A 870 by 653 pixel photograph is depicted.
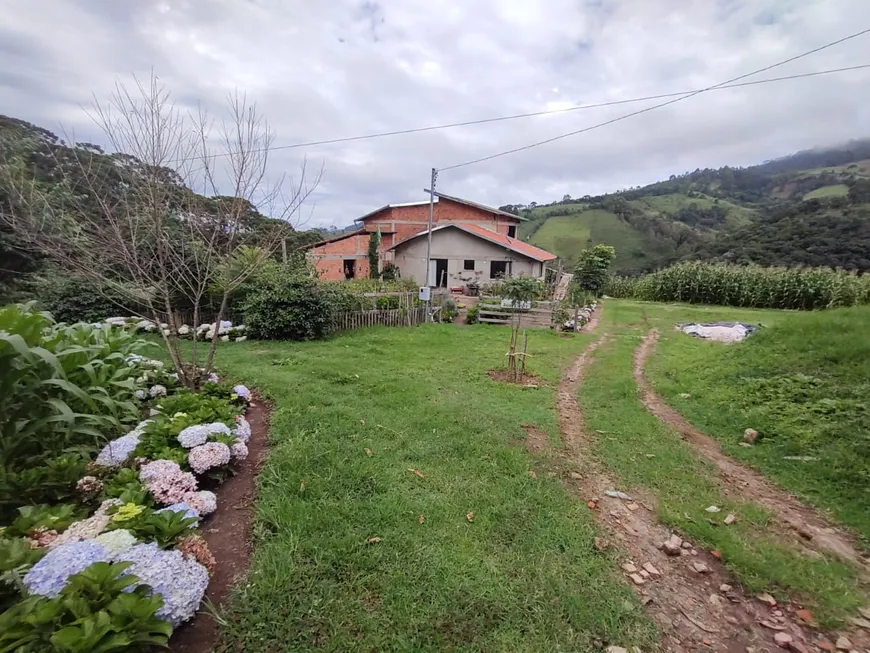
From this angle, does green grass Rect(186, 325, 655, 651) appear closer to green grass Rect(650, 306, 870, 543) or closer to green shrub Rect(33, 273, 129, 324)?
green grass Rect(650, 306, 870, 543)

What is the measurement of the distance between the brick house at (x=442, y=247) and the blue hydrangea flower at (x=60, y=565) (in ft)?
55.4

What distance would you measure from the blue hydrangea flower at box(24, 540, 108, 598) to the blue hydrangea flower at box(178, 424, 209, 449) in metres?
1.26

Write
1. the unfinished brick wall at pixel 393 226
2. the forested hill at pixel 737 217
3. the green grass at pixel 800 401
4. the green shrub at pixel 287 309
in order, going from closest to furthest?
1. the green grass at pixel 800 401
2. the green shrub at pixel 287 309
3. the unfinished brick wall at pixel 393 226
4. the forested hill at pixel 737 217

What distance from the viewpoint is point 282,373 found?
6.29 m

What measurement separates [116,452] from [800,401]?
770 cm

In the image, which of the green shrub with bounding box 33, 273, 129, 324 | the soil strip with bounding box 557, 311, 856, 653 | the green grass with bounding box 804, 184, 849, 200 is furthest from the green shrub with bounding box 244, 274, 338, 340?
the green grass with bounding box 804, 184, 849, 200

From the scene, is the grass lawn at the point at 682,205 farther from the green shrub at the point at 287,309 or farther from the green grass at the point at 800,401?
the green shrub at the point at 287,309

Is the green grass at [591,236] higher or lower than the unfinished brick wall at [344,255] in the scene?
higher

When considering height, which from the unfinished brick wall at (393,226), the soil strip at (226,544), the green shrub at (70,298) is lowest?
the soil strip at (226,544)

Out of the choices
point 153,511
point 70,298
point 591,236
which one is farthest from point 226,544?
point 591,236

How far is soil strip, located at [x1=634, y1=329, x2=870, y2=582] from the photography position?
295cm

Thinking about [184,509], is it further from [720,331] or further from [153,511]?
[720,331]

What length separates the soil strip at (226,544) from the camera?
186 cm

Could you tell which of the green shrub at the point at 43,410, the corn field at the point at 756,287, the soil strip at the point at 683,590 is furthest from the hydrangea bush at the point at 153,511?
the corn field at the point at 756,287
